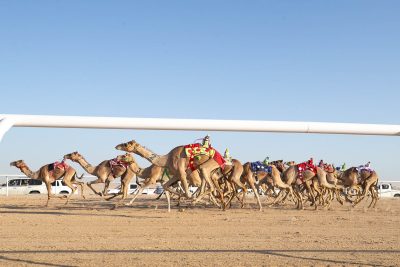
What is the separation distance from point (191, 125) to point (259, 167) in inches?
642

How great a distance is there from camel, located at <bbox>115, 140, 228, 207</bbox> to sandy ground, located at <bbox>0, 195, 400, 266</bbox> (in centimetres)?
149

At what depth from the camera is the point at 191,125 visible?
11.6ft

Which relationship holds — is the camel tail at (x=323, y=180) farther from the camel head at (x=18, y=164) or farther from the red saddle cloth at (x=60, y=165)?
the camel head at (x=18, y=164)

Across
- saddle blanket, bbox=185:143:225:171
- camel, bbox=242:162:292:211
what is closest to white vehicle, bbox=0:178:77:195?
camel, bbox=242:162:292:211

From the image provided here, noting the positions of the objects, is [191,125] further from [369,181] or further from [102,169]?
[369,181]

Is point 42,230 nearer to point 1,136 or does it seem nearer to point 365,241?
point 365,241

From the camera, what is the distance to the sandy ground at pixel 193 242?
6.77 m

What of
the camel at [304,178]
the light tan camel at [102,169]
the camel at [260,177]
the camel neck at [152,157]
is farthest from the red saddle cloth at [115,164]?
the camel at [304,178]

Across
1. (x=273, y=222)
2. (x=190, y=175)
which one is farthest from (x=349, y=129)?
(x=190, y=175)

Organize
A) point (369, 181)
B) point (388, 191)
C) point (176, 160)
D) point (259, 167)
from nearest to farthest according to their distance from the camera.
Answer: point (176, 160) < point (259, 167) < point (369, 181) < point (388, 191)

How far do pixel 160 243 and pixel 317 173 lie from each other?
1245 cm

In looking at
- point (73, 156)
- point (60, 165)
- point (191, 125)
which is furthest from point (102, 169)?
point (191, 125)

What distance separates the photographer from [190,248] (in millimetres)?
7992

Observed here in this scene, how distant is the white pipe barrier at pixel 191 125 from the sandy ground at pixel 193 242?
3.15 metres
